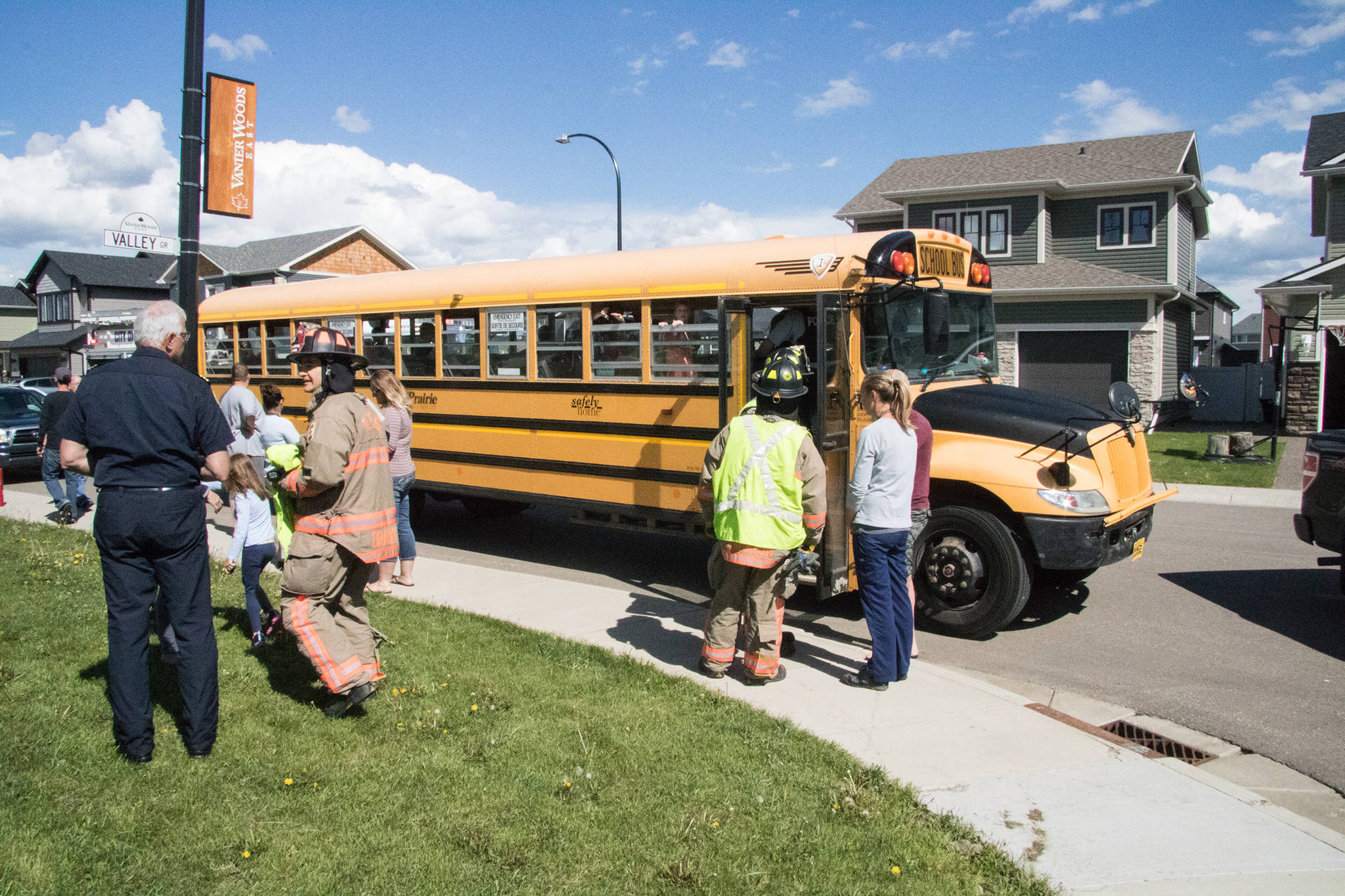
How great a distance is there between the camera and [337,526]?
4465 mm

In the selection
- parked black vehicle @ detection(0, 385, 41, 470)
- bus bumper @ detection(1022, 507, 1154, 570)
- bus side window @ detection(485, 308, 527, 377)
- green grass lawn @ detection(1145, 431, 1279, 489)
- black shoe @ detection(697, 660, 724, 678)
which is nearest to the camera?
black shoe @ detection(697, 660, 724, 678)

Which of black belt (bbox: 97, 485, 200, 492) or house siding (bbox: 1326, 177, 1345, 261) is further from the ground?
house siding (bbox: 1326, 177, 1345, 261)

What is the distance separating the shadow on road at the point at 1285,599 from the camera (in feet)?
21.1

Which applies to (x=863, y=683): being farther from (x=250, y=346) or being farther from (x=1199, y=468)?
(x=1199, y=468)

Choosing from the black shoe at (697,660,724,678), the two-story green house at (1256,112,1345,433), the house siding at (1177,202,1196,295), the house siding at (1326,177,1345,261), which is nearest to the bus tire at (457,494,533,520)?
the black shoe at (697,660,724,678)

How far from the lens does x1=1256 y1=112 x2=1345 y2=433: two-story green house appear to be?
1981 cm

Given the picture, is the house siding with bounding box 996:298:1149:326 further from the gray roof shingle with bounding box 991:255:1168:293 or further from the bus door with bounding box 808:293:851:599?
the bus door with bounding box 808:293:851:599

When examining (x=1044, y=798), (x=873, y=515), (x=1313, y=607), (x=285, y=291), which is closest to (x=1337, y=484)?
(x=1313, y=607)

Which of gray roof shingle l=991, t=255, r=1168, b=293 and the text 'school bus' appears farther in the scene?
gray roof shingle l=991, t=255, r=1168, b=293

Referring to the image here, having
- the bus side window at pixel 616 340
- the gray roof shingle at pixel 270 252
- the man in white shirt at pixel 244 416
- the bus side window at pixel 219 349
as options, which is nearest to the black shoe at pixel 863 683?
the bus side window at pixel 616 340

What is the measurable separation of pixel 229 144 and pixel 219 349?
A: 4.12 meters

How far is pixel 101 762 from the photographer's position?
159 inches

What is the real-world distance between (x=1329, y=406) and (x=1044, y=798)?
68.9 feet

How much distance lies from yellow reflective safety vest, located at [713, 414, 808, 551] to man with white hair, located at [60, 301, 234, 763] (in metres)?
2.42
